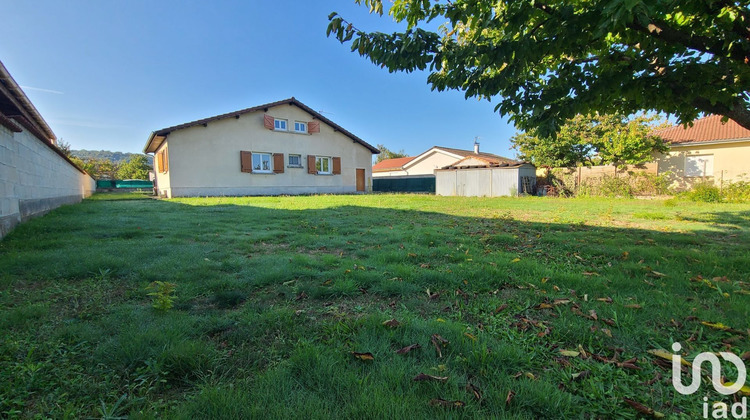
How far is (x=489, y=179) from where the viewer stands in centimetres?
1823

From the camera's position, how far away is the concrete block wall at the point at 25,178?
4.78 meters

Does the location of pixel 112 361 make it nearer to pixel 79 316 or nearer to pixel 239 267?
pixel 79 316

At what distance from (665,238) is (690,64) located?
302cm

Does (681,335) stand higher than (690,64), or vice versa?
(690,64)

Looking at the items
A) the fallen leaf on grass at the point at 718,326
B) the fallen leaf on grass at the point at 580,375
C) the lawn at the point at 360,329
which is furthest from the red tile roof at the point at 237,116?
the fallen leaf on grass at the point at 718,326

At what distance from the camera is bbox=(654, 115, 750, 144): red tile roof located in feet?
49.6

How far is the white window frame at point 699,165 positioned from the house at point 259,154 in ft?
59.2

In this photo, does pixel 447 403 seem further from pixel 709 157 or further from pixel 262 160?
pixel 709 157

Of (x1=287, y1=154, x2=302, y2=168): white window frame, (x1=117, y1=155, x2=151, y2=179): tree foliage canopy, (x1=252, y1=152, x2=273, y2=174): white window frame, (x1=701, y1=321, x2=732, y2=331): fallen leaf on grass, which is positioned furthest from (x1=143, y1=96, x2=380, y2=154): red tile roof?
(x1=117, y1=155, x2=151, y2=179): tree foliage canopy

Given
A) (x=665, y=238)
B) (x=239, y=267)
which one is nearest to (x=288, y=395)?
(x=239, y=267)

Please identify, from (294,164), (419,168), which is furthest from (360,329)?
(419,168)

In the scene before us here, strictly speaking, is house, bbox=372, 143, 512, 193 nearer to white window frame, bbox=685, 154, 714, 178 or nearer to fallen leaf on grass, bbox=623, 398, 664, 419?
white window frame, bbox=685, 154, 714, 178

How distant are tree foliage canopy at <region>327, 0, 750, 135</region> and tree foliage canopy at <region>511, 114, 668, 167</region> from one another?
42.6 feet

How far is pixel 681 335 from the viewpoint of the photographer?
204cm
